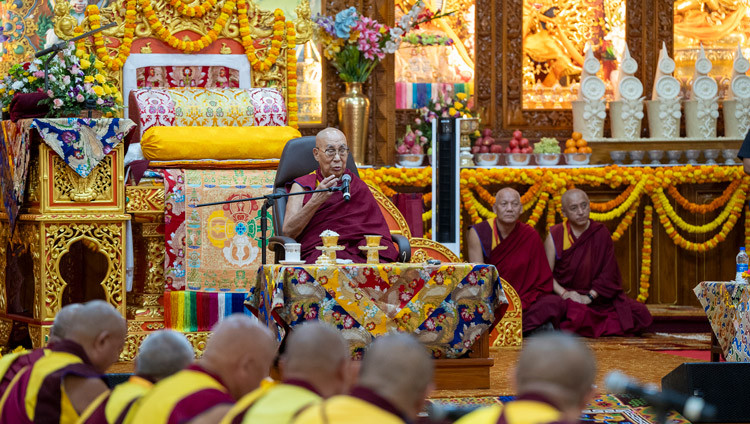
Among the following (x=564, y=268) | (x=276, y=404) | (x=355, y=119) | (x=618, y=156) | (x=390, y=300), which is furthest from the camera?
(x=618, y=156)

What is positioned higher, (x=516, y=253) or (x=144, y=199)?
(x=144, y=199)

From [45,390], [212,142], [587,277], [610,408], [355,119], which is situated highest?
[355,119]

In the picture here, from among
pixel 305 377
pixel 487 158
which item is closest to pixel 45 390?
pixel 305 377

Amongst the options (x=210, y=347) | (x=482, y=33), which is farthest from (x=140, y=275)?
(x=210, y=347)

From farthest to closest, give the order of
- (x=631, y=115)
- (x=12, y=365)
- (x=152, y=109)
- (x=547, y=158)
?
(x=631, y=115) < (x=547, y=158) < (x=152, y=109) < (x=12, y=365)

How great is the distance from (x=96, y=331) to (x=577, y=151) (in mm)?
6333

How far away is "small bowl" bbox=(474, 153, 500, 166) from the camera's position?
863cm

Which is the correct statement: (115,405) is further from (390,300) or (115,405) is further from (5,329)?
(5,329)

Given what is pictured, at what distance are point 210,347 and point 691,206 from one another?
6.76 m

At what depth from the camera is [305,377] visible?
7.60 feet

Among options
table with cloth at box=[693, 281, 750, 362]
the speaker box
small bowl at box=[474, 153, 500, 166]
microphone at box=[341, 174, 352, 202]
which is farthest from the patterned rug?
small bowl at box=[474, 153, 500, 166]

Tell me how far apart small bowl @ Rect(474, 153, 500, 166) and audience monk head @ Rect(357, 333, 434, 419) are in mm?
6539

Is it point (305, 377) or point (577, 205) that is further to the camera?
point (577, 205)

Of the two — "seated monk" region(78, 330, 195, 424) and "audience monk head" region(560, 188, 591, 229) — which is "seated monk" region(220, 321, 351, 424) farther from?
"audience monk head" region(560, 188, 591, 229)
